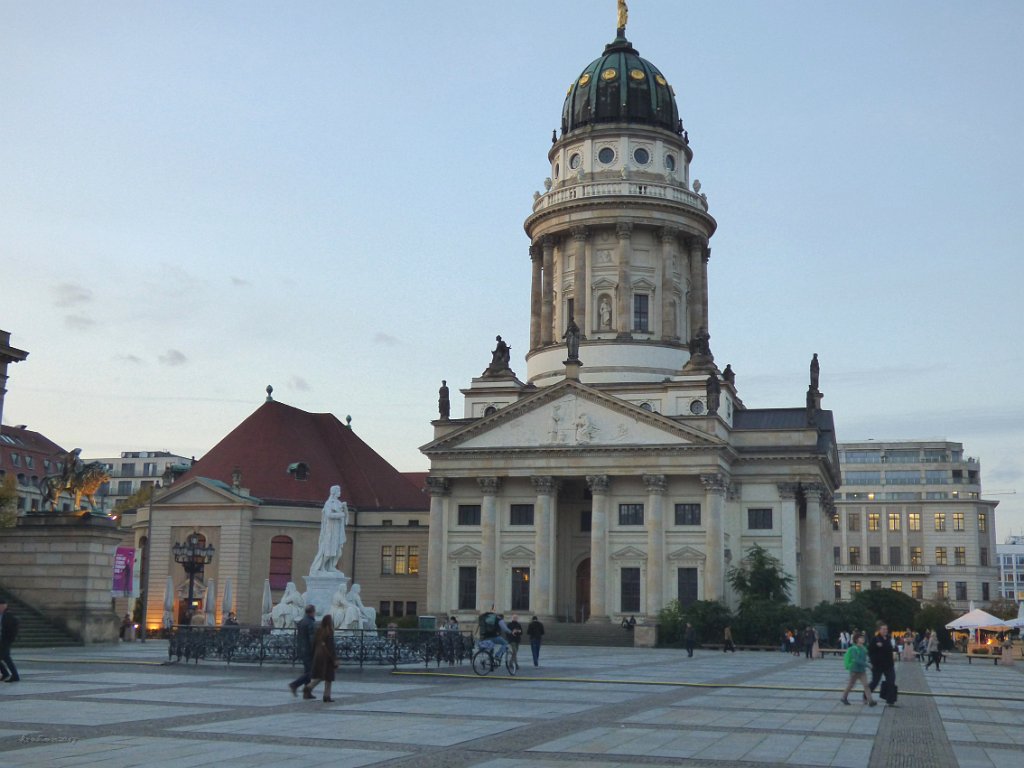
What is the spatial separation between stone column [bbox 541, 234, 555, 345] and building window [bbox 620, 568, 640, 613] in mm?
18331

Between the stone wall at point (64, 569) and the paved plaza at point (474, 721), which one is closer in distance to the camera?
the paved plaza at point (474, 721)

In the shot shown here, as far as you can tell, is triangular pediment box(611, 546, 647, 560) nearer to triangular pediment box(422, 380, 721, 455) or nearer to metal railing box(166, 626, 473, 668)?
triangular pediment box(422, 380, 721, 455)

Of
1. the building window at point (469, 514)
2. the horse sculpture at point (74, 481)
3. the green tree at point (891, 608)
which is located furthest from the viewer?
the green tree at point (891, 608)

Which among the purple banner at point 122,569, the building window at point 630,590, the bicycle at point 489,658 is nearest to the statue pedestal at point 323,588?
the bicycle at point 489,658

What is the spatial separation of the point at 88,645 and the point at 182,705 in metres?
23.8

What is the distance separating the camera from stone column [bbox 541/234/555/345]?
82.3 metres

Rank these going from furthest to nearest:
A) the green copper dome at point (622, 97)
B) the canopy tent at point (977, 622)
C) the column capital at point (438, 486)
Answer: the green copper dome at point (622, 97) → the column capital at point (438, 486) → the canopy tent at point (977, 622)

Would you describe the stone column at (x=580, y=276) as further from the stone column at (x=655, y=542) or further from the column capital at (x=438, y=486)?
the stone column at (x=655, y=542)

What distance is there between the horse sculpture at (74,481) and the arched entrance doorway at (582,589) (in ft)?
118

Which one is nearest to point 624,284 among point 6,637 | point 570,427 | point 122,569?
point 570,427

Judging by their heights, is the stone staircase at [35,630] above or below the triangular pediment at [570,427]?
below

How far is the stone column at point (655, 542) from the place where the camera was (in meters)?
68.7

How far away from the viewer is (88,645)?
43.9 m

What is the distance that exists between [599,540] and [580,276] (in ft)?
63.3
